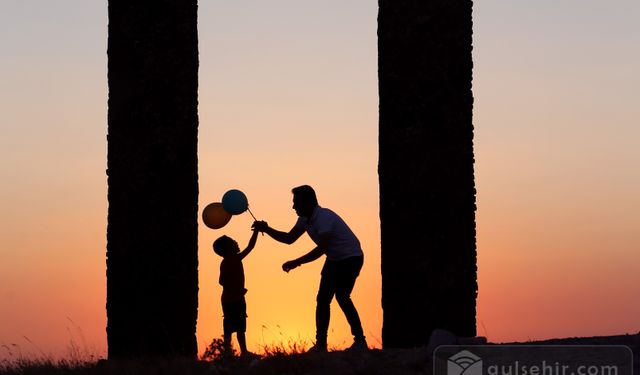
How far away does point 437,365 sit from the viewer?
10570 millimetres

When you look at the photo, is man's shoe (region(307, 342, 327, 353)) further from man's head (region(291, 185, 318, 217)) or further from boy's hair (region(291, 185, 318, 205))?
boy's hair (region(291, 185, 318, 205))

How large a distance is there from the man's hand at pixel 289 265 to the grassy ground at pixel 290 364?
1.36m

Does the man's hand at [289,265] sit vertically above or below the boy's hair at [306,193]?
below

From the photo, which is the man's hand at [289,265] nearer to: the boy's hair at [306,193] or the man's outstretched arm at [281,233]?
the man's outstretched arm at [281,233]

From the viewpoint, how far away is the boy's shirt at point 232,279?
48.1 ft

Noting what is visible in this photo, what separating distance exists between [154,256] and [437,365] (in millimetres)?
4084

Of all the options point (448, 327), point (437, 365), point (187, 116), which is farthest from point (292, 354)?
point (187, 116)

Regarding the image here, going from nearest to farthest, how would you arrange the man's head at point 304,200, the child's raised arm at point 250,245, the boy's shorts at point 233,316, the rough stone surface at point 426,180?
the man's head at point 304,200
the rough stone surface at point 426,180
the child's raised arm at point 250,245
the boy's shorts at point 233,316

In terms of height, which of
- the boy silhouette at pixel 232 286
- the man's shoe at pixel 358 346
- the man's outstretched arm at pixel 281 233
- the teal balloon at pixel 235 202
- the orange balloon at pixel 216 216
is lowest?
the man's shoe at pixel 358 346

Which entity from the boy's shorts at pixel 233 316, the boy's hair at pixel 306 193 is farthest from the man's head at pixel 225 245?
the boy's hair at pixel 306 193

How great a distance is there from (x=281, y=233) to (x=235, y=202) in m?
0.61

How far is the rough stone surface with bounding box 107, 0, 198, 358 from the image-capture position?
13656 mm

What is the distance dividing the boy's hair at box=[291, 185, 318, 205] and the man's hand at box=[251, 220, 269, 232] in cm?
49

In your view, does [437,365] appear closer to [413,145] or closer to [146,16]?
[413,145]
